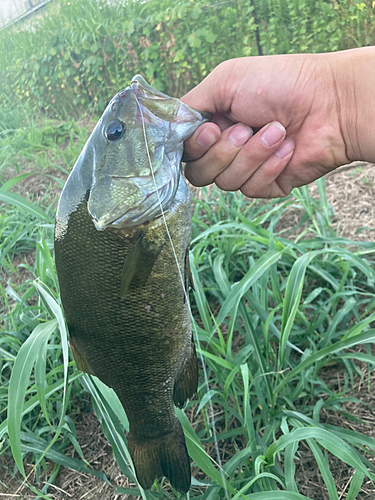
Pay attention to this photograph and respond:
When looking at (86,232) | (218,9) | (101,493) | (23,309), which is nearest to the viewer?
(86,232)

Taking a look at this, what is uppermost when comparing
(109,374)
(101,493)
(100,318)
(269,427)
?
(100,318)

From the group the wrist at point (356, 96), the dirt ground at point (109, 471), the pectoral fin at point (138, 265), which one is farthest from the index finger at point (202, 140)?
the dirt ground at point (109, 471)

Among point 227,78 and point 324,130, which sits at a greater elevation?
point 227,78

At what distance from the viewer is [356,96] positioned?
1055 millimetres

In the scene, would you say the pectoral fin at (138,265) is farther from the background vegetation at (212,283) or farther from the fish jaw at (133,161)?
the background vegetation at (212,283)

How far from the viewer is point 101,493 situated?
1.30 meters

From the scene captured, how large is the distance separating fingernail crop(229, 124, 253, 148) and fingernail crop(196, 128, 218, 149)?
83mm

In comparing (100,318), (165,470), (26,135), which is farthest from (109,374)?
(26,135)

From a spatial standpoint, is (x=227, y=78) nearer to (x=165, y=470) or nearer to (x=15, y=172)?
(x=165, y=470)

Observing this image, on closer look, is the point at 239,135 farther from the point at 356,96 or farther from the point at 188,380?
the point at 188,380

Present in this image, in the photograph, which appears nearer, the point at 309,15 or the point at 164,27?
the point at 309,15

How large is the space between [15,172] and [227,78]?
2.99 meters

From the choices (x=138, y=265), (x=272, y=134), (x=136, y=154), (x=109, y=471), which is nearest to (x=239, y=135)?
(x=272, y=134)

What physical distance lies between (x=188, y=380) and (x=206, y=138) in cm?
58
